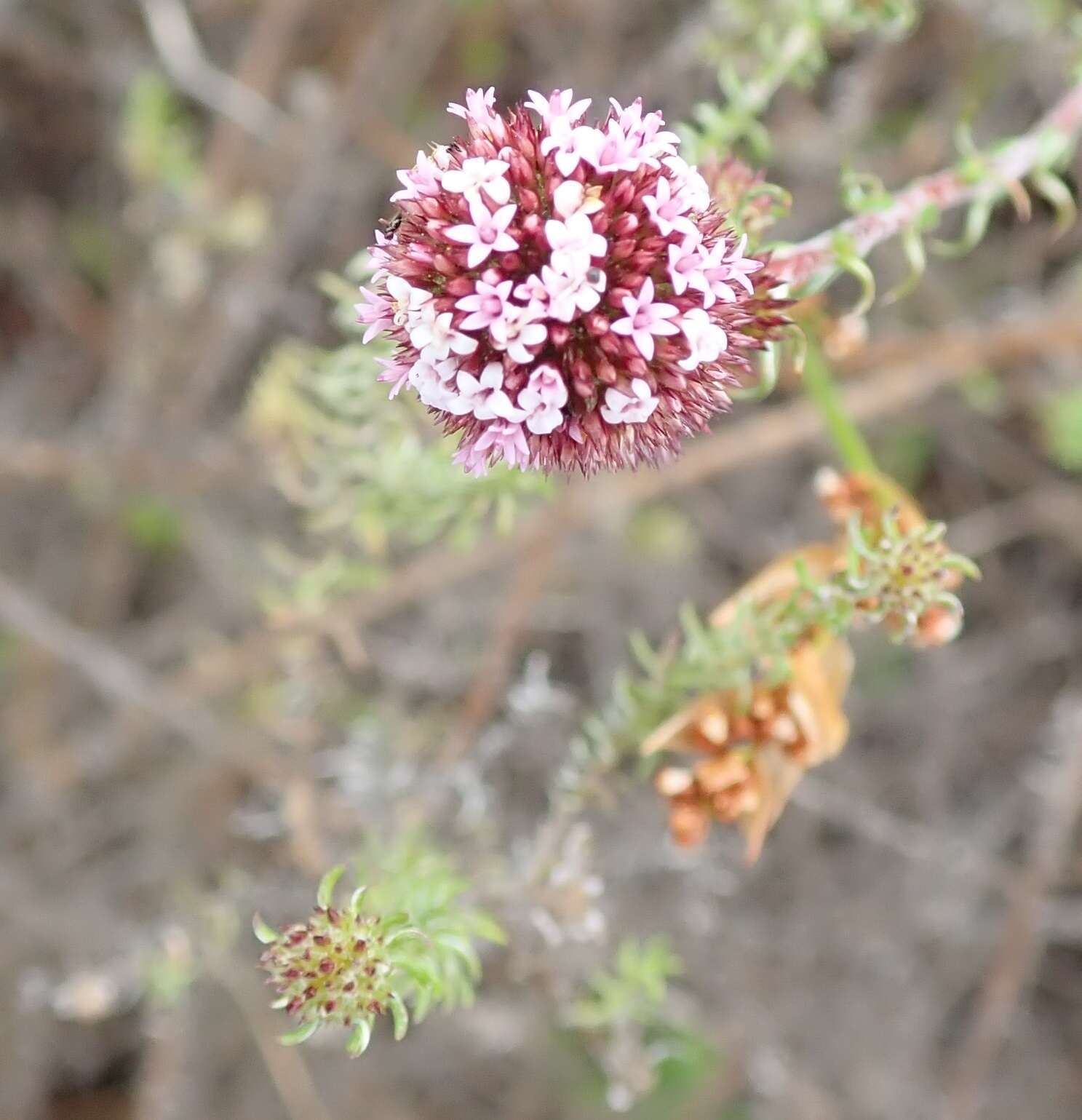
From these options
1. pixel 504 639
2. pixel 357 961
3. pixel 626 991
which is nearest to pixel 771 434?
pixel 504 639

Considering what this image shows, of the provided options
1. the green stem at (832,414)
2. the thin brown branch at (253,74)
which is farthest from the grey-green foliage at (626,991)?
the thin brown branch at (253,74)

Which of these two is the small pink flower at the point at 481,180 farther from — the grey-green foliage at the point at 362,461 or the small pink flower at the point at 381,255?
the grey-green foliage at the point at 362,461

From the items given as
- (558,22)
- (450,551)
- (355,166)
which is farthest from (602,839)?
(558,22)

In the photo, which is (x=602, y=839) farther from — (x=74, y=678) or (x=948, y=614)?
(x=74, y=678)

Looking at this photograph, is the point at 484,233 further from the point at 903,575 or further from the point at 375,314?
the point at 903,575

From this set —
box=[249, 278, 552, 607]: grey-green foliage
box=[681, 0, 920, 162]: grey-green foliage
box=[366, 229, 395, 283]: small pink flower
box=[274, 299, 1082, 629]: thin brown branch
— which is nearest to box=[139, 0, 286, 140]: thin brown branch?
box=[249, 278, 552, 607]: grey-green foliage

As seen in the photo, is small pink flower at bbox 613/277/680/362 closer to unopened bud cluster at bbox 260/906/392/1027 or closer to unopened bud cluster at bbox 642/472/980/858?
unopened bud cluster at bbox 642/472/980/858
